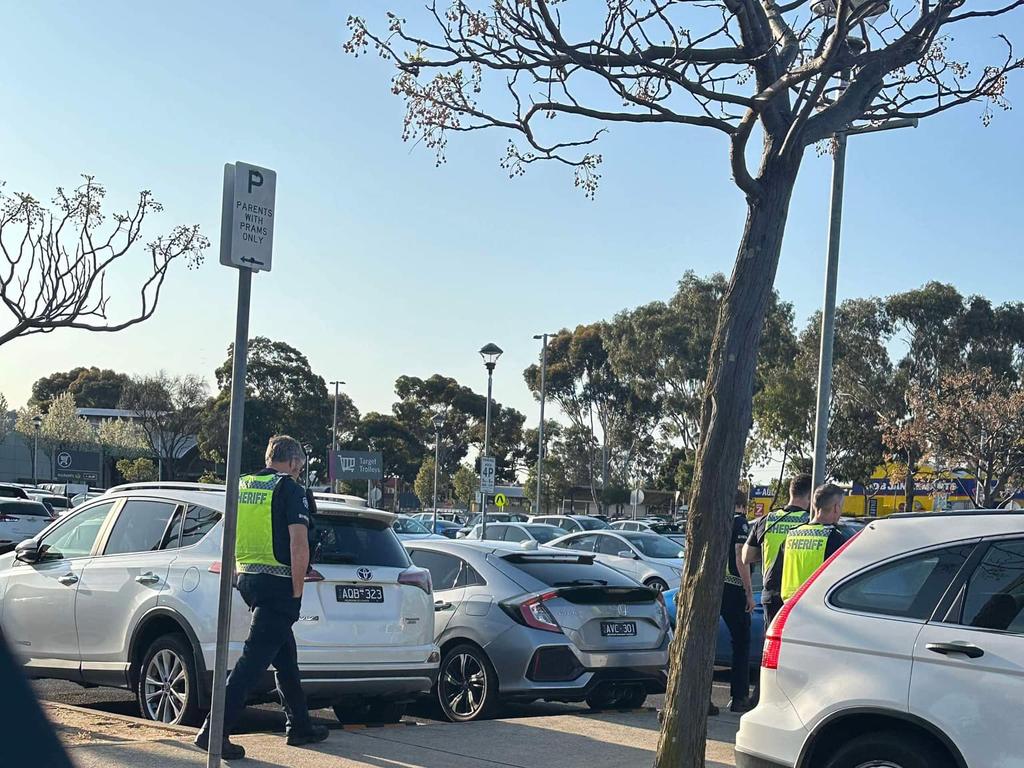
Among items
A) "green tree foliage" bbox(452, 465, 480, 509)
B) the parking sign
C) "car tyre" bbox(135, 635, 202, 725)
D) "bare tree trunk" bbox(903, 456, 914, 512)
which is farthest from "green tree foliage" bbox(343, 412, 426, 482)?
"car tyre" bbox(135, 635, 202, 725)

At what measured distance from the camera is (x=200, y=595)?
8.05 metres

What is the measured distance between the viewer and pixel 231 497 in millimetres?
5809

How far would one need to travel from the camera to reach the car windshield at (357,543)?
8.45 metres

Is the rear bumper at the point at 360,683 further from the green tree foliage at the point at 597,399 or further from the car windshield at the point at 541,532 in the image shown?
the green tree foliage at the point at 597,399

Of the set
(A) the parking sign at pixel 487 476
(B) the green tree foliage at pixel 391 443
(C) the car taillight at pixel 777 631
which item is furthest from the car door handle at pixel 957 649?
(B) the green tree foliage at pixel 391 443

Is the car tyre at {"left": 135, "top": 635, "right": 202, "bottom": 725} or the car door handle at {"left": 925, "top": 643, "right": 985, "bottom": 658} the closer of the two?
the car door handle at {"left": 925, "top": 643, "right": 985, "bottom": 658}

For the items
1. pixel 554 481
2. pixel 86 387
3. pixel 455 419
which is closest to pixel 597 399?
pixel 554 481

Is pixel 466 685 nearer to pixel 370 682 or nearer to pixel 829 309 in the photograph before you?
pixel 370 682

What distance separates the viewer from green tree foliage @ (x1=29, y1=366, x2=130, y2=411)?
11475cm

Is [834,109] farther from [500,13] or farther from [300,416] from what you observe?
[300,416]

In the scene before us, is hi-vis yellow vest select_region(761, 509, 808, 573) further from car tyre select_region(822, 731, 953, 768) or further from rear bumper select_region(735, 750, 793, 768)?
car tyre select_region(822, 731, 953, 768)

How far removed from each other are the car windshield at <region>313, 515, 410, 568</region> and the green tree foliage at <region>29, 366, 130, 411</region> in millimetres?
109667

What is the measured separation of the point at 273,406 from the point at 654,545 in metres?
53.1

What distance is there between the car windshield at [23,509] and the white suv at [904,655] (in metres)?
23.3
